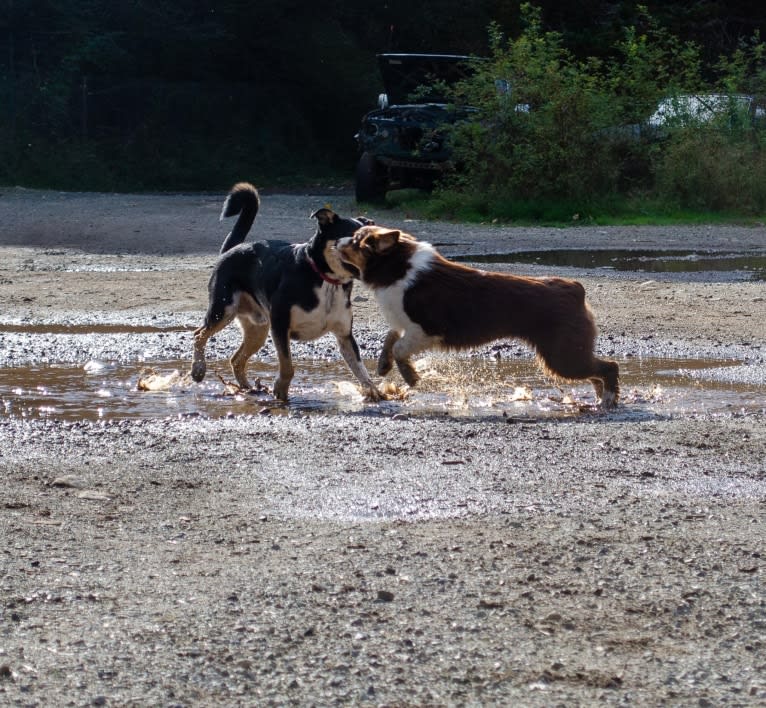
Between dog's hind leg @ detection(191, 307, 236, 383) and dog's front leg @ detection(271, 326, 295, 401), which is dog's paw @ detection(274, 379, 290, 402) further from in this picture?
dog's hind leg @ detection(191, 307, 236, 383)

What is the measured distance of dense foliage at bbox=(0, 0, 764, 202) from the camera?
32406 millimetres

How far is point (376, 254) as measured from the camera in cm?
739

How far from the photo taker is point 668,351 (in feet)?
28.9

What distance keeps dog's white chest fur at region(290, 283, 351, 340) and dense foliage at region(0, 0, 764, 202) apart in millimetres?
23938

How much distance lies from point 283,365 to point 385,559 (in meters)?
3.50

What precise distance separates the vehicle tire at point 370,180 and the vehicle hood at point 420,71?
1.53 metres

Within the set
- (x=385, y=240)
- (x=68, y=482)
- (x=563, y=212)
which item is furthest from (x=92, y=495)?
(x=563, y=212)

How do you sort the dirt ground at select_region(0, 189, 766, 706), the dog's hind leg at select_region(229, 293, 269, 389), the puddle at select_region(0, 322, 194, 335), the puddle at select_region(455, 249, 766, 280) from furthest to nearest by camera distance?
the puddle at select_region(455, 249, 766, 280) → the puddle at select_region(0, 322, 194, 335) → the dog's hind leg at select_region(229, 293, 269, 389) → the dirt ground at select_region(0, 189, 766, 706)

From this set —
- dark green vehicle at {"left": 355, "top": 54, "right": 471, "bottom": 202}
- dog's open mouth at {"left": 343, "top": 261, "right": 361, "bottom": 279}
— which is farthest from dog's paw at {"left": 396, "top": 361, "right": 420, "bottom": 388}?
dark green vehicle at {"left": 355, "top": 54, "right": 471, "bottom": 202}

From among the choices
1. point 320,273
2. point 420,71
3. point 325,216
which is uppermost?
point 420,71

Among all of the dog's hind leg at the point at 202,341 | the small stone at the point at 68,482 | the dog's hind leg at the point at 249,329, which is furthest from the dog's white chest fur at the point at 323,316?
the small stone at the point at 68,482

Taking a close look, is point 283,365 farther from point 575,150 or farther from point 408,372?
point 575,150

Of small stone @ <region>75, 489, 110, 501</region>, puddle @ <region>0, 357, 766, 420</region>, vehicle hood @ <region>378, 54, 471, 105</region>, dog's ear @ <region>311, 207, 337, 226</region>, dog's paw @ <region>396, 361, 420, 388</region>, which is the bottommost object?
puddle @ <region>0, 357, 766, 420</region>

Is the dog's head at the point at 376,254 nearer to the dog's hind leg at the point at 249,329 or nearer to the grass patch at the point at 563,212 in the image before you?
the dog's hind leg at the point at 249,329
